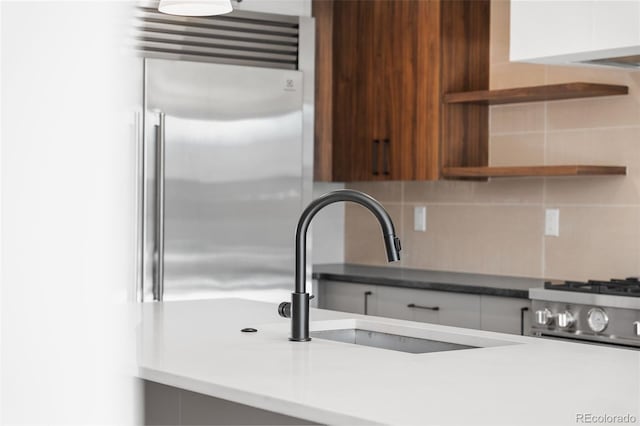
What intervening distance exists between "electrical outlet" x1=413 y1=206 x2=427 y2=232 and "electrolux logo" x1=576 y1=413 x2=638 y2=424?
11.3 ft

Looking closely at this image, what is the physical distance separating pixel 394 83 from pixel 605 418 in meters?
3.22

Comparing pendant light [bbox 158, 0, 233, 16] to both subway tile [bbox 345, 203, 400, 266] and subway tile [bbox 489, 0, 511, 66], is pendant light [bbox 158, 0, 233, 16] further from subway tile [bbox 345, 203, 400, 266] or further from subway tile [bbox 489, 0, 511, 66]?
subway tile [bbox 345, 203, 400, 266]

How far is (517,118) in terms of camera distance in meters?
4.25

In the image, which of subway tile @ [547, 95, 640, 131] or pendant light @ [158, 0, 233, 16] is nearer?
pendant light @ [158, 0, 233, 16]

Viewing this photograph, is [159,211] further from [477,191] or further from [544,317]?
[544,317]

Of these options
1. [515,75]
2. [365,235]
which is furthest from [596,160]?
[365,235]

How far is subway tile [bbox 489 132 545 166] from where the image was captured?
163 inches

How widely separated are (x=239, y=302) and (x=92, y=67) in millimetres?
2772

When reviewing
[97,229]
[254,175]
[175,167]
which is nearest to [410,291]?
[254,175]

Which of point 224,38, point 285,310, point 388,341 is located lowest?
point 388,341

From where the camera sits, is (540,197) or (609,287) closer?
(609,287)

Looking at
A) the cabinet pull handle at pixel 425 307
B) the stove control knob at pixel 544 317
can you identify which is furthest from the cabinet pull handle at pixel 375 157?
the stove control knob at pixel 544 317

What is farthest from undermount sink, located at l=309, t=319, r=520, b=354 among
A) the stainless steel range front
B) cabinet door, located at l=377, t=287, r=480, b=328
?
cabinet door, located at l=377, t=287, r=480, b=328

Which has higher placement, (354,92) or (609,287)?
(354,92)
